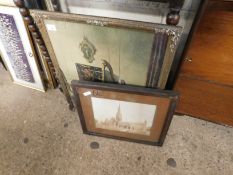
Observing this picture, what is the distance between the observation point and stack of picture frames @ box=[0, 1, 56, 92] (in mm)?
1138

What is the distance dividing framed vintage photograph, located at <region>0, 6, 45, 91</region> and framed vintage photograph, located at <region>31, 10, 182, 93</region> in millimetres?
254

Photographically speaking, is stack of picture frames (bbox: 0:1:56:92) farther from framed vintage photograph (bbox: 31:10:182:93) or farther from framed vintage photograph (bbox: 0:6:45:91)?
framed vintage photograph (bbox: 31:10:182:93)

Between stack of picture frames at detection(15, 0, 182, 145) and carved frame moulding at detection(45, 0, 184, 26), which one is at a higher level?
carved frame moulding at detection(45, 0, 184, 26)

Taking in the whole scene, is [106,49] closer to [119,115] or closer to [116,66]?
[116,66]

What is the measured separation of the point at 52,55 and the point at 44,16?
0.23 meters

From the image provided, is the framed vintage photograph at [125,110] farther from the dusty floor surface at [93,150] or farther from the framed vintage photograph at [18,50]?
the framed vintage photograph at [18,50]

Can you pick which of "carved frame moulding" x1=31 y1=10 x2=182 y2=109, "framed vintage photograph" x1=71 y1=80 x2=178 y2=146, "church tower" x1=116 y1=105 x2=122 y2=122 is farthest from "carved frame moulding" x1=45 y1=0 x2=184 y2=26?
"church tower" x1=116 y1=105 x2=122 y2=122

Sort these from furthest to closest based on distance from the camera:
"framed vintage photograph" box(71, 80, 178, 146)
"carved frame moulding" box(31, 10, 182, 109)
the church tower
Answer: the church tower → "framed vintage photograph" box(71, 80, 178, 146) → "carved frame moulding" box(31, 10, 182, 109)

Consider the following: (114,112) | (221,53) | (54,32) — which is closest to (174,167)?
(114,112)

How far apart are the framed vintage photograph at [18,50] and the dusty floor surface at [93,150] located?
0.72 ft

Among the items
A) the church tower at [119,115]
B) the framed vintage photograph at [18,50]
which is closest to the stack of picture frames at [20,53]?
the framed vintage photograph at [18,50]

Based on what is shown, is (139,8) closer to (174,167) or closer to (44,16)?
(44,16)

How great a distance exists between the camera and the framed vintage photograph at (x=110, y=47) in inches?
34.5

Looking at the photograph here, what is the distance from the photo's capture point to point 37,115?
1.39 metres
